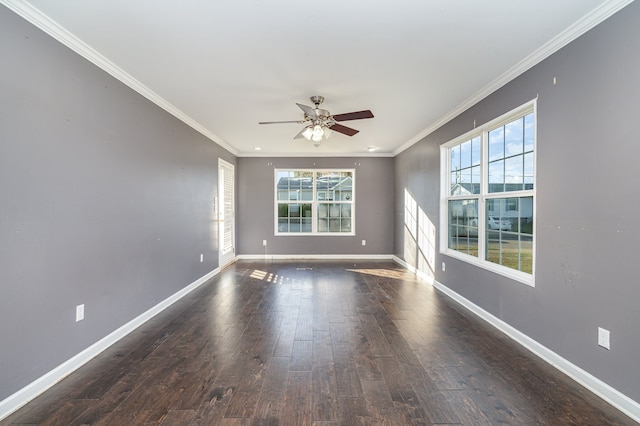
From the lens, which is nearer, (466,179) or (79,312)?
(79,312)

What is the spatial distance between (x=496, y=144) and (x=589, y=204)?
4.38 ft

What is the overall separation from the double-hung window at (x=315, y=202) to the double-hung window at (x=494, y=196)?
2921 millimetres

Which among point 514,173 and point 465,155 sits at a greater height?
point 465,155

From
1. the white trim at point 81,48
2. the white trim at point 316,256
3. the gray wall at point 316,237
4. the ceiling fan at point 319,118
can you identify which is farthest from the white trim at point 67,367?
the gray wall at point 316,237

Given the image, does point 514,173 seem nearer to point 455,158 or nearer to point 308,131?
point 455,158

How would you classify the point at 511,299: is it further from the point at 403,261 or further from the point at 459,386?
the point at 403,261

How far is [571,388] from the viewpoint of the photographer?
1.98 metres

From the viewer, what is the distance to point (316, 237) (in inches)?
272

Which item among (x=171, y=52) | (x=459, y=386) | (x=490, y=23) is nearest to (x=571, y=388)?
(x=459, y=386)

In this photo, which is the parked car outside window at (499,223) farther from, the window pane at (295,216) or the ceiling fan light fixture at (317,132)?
the window pane at (295,216)

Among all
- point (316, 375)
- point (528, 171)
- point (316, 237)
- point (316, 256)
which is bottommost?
point (316, 375)

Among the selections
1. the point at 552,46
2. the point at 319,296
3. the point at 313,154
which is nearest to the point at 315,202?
the point at 313,154

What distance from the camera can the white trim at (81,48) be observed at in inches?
72.9

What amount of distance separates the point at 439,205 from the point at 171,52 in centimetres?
386
